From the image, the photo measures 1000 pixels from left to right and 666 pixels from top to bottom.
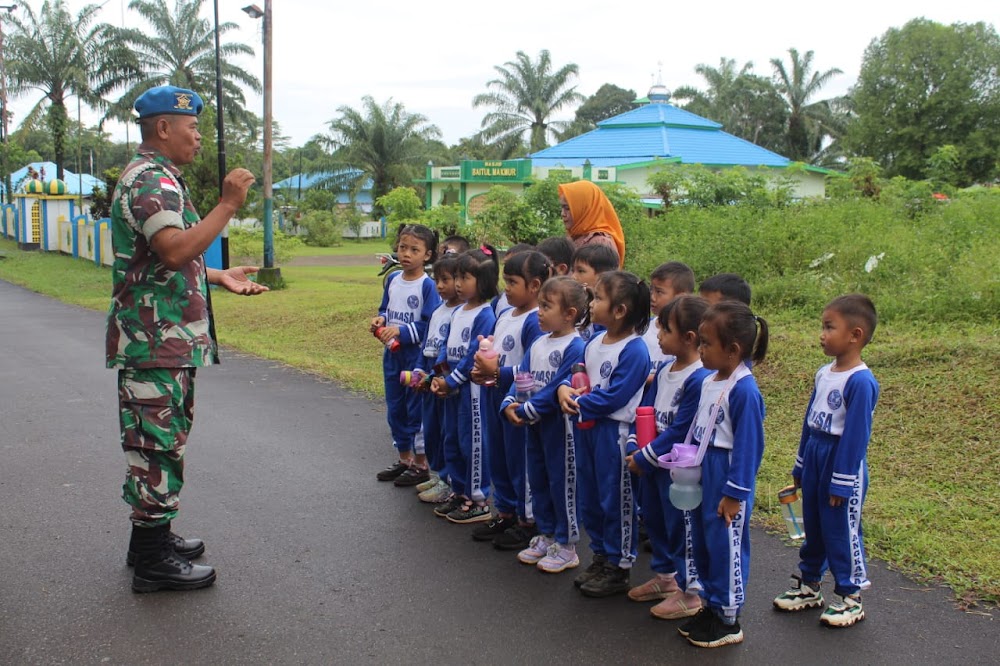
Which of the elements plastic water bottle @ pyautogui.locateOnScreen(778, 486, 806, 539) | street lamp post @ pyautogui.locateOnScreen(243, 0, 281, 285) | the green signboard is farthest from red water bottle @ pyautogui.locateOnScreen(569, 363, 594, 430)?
the green signboard

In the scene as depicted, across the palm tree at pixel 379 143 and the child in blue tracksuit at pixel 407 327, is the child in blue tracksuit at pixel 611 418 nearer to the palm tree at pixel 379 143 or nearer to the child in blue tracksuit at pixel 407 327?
the child in blue tracksuit at pixel 407 327

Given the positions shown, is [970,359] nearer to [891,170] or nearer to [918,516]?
[918,516]

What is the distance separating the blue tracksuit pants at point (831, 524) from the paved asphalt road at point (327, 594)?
0.21 metres

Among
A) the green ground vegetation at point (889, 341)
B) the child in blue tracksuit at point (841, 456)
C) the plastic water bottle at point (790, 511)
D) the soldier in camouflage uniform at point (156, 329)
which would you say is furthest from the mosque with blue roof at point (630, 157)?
the child in blue tracksuit at point (841, 456)

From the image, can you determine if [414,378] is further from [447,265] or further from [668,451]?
[668,451]

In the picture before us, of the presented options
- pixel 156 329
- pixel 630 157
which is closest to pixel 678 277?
pixel 156 329

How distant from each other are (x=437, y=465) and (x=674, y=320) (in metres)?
2.02

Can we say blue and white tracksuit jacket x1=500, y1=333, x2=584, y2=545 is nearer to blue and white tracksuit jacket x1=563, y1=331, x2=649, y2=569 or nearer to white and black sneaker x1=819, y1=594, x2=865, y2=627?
blue and white tracksuit jacket x1=563, y1=331, x2=649, y2=569

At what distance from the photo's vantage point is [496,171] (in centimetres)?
3266

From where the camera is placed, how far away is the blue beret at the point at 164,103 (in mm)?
3791

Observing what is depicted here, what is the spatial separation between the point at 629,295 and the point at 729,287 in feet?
2.16

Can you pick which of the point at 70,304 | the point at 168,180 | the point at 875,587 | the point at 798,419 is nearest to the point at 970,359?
the point at 798,419

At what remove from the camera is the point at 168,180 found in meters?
3.73

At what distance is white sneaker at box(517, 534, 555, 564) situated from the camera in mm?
4145
